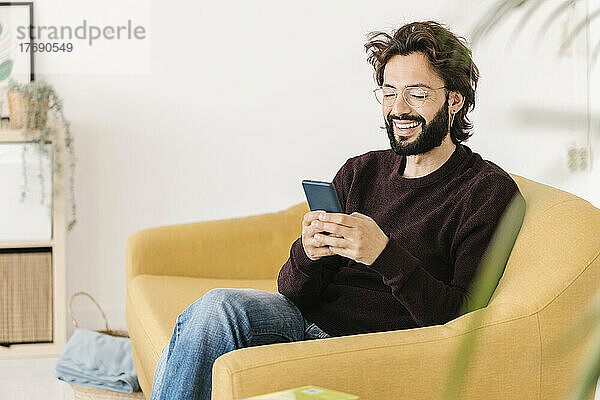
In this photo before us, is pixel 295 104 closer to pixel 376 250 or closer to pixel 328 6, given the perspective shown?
pixel 328 6

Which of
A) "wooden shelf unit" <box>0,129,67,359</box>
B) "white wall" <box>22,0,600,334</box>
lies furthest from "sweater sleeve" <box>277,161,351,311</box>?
"white wall" <box>22,0,600,334</box>

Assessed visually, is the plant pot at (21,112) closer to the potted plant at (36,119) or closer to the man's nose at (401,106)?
the potted plant at (36,119)

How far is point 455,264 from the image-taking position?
61.2 inches

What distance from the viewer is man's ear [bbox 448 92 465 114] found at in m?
1.76

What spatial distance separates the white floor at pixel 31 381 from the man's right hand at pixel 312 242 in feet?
4.71

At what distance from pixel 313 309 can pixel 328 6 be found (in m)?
2.04

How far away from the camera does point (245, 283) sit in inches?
97.9

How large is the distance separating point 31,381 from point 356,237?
1837 millimetres

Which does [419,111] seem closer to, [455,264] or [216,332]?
[455,264]

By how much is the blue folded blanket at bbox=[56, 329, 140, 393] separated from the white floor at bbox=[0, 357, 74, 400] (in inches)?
9.3

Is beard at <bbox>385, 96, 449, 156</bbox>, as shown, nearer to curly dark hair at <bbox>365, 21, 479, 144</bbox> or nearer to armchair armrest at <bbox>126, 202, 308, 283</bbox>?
curly dark hair at <bbox>365, 21, 479, 144</bbox>

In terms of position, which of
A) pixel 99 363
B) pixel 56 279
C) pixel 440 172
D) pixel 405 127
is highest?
pixel 405 127

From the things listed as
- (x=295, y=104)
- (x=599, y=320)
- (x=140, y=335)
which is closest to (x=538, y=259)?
(x=140, y=335)

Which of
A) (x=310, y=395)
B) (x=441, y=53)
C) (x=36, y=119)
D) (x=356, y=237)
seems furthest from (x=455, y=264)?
(x=36, y=119)
